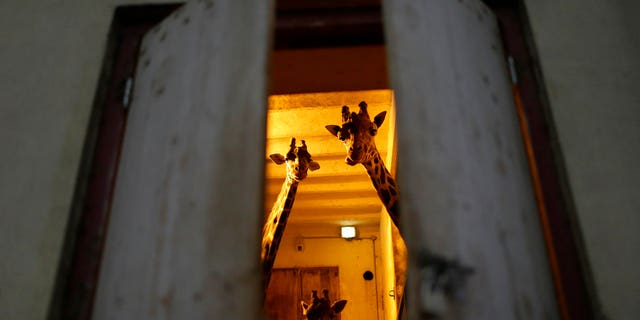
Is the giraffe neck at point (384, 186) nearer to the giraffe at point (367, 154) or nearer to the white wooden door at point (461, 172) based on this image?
→ the giraffe at point (367, 154)

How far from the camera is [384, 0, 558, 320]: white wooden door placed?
3.81ft

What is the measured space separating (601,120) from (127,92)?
5.53ft

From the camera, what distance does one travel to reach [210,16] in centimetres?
167

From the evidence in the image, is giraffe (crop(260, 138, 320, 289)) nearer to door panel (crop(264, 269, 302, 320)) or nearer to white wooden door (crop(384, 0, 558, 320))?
white wooden door (crop(384, 0, 558, 320))

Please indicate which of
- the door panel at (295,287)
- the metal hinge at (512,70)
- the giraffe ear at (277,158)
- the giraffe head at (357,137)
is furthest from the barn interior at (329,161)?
the metal hinge at (512,70)

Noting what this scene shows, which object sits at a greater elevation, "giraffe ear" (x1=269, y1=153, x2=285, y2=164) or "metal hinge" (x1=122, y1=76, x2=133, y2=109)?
"giraffe ear" (x1=269, y1=153, x2=285, y2=164)

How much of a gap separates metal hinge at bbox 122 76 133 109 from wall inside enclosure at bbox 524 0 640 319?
4.94 ft

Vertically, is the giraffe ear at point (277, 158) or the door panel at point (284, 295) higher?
the giraffe ear at point (277, 158)

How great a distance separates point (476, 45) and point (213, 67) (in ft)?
2.79

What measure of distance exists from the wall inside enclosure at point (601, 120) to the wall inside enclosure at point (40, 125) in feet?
5.45

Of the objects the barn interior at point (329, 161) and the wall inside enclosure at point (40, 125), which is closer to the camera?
the wall inside enclosure at point (40, 125)

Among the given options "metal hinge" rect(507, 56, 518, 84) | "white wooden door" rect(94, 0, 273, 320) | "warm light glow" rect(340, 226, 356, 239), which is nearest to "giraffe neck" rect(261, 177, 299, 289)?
"white wooden door" rect(94, 0, 273, 320)

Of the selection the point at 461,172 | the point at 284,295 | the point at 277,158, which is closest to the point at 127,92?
the point at 461,172

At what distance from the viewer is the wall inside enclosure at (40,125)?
1.58 m
